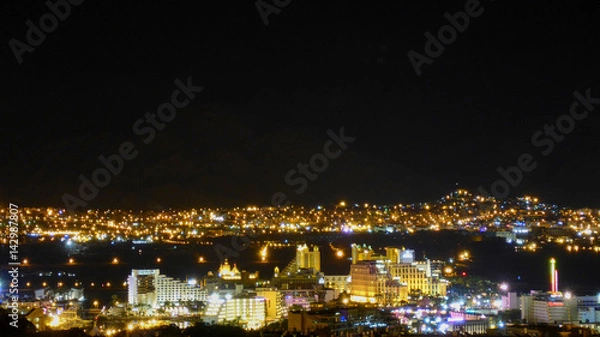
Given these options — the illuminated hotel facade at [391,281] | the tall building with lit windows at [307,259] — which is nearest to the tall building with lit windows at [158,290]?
the illuminated hotel facade at [391,281]

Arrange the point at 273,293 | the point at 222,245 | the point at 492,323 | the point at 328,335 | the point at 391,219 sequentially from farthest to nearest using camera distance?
the point at 391,219, the point at 222,245, the point at 273,293, the point at 492,323, the point at 328,335

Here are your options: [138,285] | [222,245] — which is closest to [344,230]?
[222,245]

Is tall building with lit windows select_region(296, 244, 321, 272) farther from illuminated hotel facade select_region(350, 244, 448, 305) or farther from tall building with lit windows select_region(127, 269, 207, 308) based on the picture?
tall building with lit windows select_region(127, 269, 207, 308)

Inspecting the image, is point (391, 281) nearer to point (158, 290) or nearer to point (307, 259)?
point (158, 290)

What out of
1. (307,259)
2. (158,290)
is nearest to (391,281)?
(158,290)

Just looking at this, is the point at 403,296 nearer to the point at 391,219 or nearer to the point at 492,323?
the point at 492,323

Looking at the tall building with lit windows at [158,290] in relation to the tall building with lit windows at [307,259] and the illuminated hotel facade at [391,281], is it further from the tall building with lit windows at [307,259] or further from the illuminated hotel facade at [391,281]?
the tall building with lit windows at [307,259]

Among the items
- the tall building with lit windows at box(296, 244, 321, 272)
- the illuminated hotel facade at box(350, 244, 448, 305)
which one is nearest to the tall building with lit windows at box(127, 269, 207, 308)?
the illuminated hotel facade at box(350, 244, 448, 305)

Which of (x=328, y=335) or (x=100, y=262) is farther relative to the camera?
(x=100, y=262)
